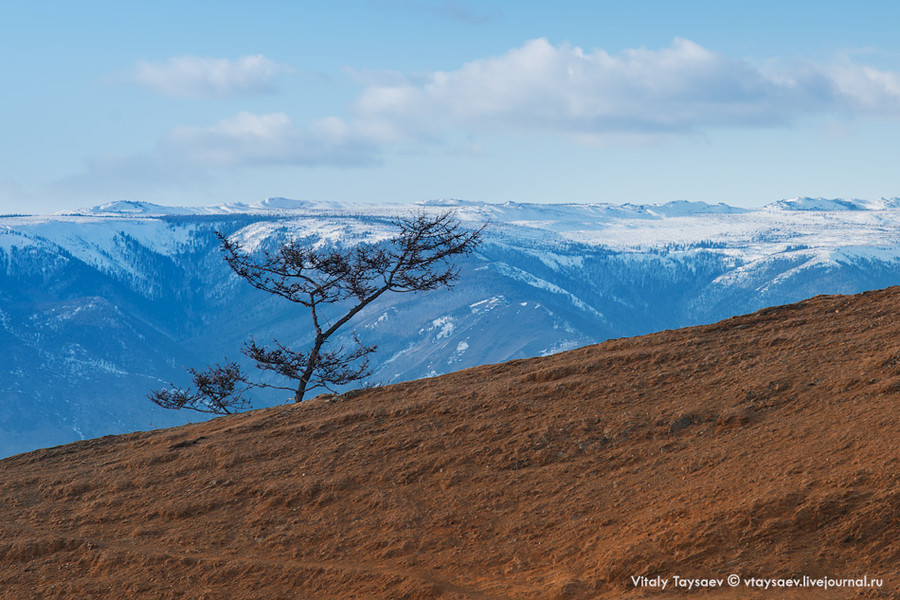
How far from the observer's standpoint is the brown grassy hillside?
9.64 m

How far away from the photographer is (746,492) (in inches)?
405

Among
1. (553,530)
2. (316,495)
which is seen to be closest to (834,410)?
(553,530)

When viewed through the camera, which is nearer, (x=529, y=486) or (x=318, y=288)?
(x=529, y=486)

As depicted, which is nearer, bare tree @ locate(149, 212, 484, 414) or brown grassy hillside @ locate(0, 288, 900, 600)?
brown grassy hillside @ locate(0, 288, 900, 600)

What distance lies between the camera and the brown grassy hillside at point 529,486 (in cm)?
964

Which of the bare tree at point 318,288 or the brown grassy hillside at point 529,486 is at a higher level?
the bare tree at point 318,288

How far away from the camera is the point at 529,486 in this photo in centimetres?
1184

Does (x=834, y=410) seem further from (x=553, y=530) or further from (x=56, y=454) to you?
(x=56, y=454)

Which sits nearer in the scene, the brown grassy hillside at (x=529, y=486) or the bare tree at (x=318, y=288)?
the brown grassy hillside at (x=529, y=486)

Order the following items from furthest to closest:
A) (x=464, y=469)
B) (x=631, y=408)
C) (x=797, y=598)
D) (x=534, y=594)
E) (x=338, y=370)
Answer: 1. (x=338, y=370)
2. (x=631, y=408)
3. (x=464, y=469)
4. (x=534, y=594)
5. (x=797, y=598)

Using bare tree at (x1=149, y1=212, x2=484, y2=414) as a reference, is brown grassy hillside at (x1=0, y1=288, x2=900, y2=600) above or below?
below

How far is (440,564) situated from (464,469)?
2.23 metres

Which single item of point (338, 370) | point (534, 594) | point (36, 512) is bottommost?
point (534, 594)

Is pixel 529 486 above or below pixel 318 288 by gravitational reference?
below
